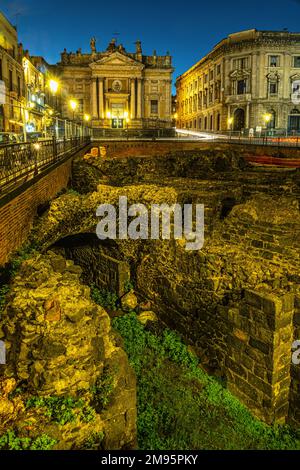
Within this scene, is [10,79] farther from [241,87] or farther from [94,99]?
[241,87]

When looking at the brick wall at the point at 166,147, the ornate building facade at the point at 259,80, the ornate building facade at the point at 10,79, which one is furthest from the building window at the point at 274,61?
the ornate building facade at the point at 10,79

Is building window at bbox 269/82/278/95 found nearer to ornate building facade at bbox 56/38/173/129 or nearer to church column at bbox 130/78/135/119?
ornate building facade at bbox 56/38/173/129

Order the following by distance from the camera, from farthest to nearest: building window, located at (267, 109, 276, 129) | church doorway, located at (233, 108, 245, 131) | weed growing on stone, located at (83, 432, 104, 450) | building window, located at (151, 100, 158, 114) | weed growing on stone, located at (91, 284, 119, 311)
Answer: building window, located at (151, 100, 158, 114) → church doorway, located at (233, 108, 245, 131) → building window, located at (267, 109, 276, 129) → weed growing on stone, located at (91, 284, 119, 311) → weed growing on stone, located at (83, 432, 104, 450)

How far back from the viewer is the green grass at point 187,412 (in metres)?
6.66

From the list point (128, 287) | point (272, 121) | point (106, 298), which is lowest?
point (106, 298)

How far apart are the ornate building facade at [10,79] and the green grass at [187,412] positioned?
2541 centimetres

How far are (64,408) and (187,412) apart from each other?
9.46 ft

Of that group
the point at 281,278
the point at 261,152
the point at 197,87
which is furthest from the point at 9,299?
the point at 197,87

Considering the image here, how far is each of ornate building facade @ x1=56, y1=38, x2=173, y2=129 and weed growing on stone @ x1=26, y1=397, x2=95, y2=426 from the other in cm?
4810

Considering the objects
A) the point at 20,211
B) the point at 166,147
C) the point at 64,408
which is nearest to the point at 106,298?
the point at 20,211

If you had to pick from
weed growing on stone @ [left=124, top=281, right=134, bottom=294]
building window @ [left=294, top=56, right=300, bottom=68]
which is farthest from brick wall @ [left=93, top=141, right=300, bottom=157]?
building window @ [left=294, top=56, right=300, bottom=68]

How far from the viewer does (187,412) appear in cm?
720

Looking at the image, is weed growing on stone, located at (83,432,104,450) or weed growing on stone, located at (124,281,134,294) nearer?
weed growing on stone, located at (83,432,104,450)

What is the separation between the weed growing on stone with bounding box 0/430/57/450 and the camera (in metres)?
4.53
